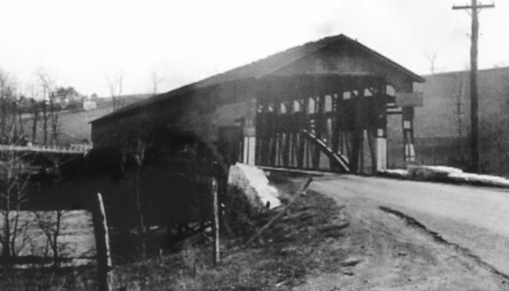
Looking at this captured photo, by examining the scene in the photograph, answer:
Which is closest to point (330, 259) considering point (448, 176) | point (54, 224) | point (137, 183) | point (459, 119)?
point (448, 176)

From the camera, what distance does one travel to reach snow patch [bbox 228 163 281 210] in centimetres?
1131

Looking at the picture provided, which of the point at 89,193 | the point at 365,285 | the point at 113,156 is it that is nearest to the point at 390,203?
the point at 365,285

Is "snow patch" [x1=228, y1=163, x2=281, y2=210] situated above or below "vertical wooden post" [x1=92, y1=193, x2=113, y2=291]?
above

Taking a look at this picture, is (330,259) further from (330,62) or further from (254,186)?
(330,62)

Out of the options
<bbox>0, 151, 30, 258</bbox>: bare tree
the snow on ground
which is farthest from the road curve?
<bbox>0, 151, 30, 258</bbox>: bare tree

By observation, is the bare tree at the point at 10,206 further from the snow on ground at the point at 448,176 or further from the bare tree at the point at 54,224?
the snow on ground at the point at 448,176

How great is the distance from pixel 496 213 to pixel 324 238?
2987 millimetres

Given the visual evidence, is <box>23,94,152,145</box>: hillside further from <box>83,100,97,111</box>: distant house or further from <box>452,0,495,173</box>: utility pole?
<box>452,0,495,173</box>: utility pole

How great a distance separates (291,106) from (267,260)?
1340cm

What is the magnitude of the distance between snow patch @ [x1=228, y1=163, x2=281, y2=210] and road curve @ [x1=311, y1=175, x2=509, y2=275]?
118 centimetres

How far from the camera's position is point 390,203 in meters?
9.97

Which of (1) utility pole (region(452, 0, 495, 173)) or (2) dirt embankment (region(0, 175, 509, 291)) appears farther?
(1) utility pole (region(452, 0, 495, 173))

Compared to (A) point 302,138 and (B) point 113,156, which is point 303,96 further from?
(B) point 113,156

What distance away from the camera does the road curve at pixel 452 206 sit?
700 cm
